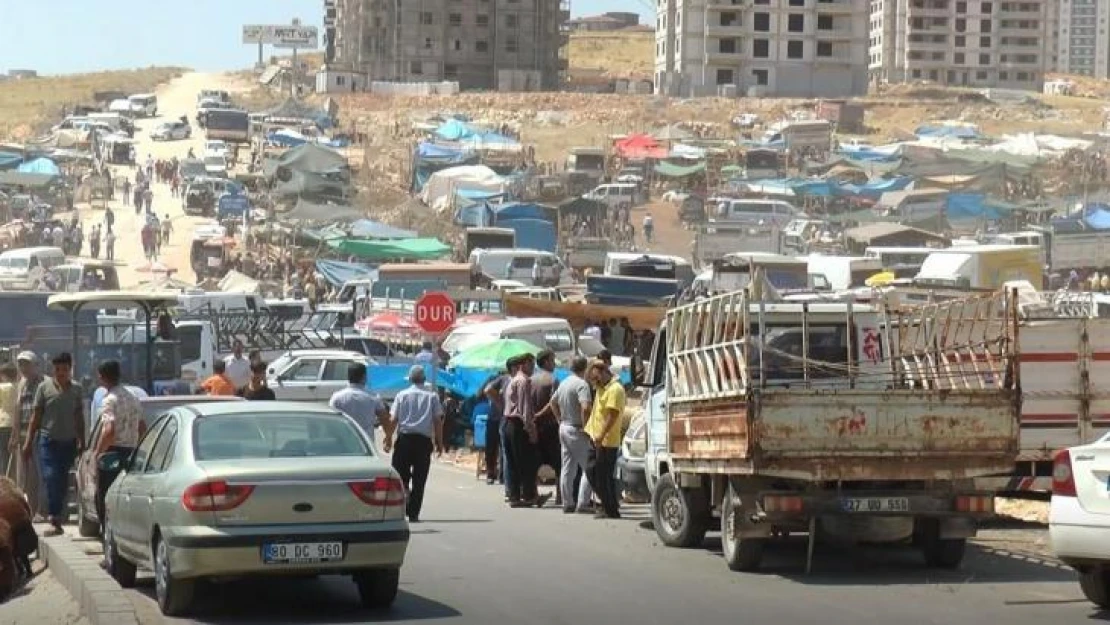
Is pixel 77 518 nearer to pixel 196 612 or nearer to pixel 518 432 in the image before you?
pixel 518 432

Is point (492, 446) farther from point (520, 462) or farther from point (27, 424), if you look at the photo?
point (27, 424)

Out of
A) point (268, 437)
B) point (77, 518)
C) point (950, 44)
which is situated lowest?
point (77, 518)

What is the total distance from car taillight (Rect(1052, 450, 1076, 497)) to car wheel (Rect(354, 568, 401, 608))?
157 inches

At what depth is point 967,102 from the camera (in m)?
134

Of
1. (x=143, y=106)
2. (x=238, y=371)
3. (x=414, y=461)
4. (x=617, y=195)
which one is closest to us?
(x=414, y=461)

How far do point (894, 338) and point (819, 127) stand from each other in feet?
284

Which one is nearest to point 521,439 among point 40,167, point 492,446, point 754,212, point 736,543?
point 492,446

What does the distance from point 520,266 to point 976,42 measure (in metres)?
147

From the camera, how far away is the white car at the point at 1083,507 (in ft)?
38.5

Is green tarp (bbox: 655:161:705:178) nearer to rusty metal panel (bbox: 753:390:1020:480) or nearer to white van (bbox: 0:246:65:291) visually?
white van (bbox: 0:246:65:291)

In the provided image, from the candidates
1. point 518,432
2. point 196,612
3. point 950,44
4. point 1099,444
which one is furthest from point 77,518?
point 950,44

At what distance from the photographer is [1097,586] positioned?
12.4 metres

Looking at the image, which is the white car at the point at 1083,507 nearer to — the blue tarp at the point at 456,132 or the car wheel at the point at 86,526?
the car wheel at the point at 86,526

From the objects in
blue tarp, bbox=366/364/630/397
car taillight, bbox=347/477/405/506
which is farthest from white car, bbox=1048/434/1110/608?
blue tarp, bbox=366/364/630/397
